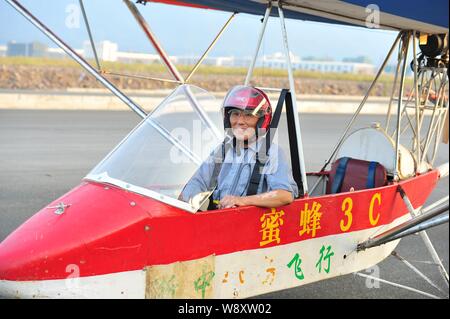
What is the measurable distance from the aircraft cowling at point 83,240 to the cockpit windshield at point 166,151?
0.17 m

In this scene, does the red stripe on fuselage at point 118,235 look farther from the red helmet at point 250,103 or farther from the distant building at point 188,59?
the distant building at point 188,59

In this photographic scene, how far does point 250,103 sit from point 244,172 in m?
0.45

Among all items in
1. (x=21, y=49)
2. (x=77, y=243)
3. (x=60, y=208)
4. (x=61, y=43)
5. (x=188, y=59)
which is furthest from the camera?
(x=21, y=49)

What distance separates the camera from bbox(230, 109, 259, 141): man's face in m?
4.25

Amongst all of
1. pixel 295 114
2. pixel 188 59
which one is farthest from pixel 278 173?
pixel 188 59

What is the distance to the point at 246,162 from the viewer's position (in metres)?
4.34

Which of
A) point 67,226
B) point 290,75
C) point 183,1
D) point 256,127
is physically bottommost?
point 67,226

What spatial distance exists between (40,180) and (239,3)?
172 inches

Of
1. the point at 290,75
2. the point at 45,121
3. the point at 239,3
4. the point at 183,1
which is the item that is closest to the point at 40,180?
the point at 183,1

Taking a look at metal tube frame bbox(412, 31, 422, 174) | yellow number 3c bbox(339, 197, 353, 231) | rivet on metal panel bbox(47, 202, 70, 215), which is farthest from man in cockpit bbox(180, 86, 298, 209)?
metal tube frame bbox(412, 31, 422, 174)

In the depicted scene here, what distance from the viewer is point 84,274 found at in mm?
3379

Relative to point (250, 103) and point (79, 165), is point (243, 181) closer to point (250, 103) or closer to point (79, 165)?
point (250, 103)

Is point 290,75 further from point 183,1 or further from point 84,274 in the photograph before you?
point 183,1

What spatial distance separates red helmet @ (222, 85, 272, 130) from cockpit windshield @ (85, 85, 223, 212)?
0.74ft
